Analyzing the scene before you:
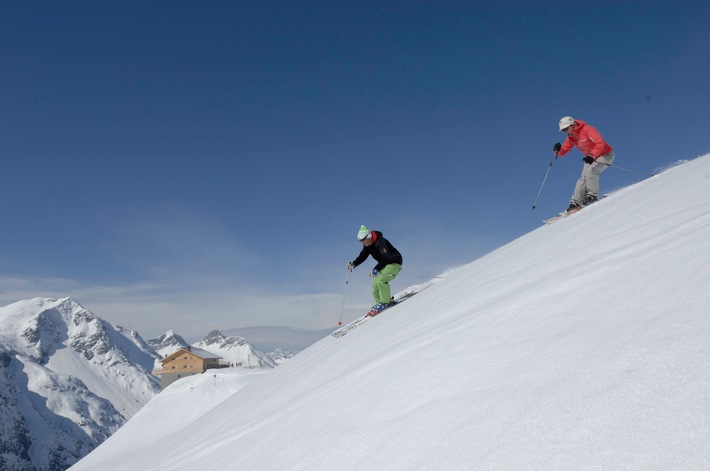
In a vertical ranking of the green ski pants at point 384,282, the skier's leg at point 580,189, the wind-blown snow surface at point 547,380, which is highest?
the skier's leg at point 580,189

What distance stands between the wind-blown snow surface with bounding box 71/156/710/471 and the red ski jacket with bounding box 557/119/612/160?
5.04 meters

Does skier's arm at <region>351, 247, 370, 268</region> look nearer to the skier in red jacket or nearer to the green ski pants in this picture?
the green ski pants

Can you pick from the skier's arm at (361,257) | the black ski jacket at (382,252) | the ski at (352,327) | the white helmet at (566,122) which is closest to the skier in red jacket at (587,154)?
the white helmet at (566,122)

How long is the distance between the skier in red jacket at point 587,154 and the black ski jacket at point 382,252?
4.28 metres

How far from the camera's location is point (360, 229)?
11.4m

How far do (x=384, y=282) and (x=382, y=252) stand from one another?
78 centimetres

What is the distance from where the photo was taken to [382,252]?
11.2m

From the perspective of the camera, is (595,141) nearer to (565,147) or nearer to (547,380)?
(565,147)

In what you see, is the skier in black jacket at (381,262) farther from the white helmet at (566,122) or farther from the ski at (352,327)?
the white helmet at (566,122)

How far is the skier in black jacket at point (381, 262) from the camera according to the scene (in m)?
11.2

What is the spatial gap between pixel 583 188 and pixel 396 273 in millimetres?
4868

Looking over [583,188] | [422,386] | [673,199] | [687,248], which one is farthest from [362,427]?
[583,188]

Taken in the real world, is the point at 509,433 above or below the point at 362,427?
above

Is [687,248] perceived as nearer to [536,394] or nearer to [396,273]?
[536,394]
